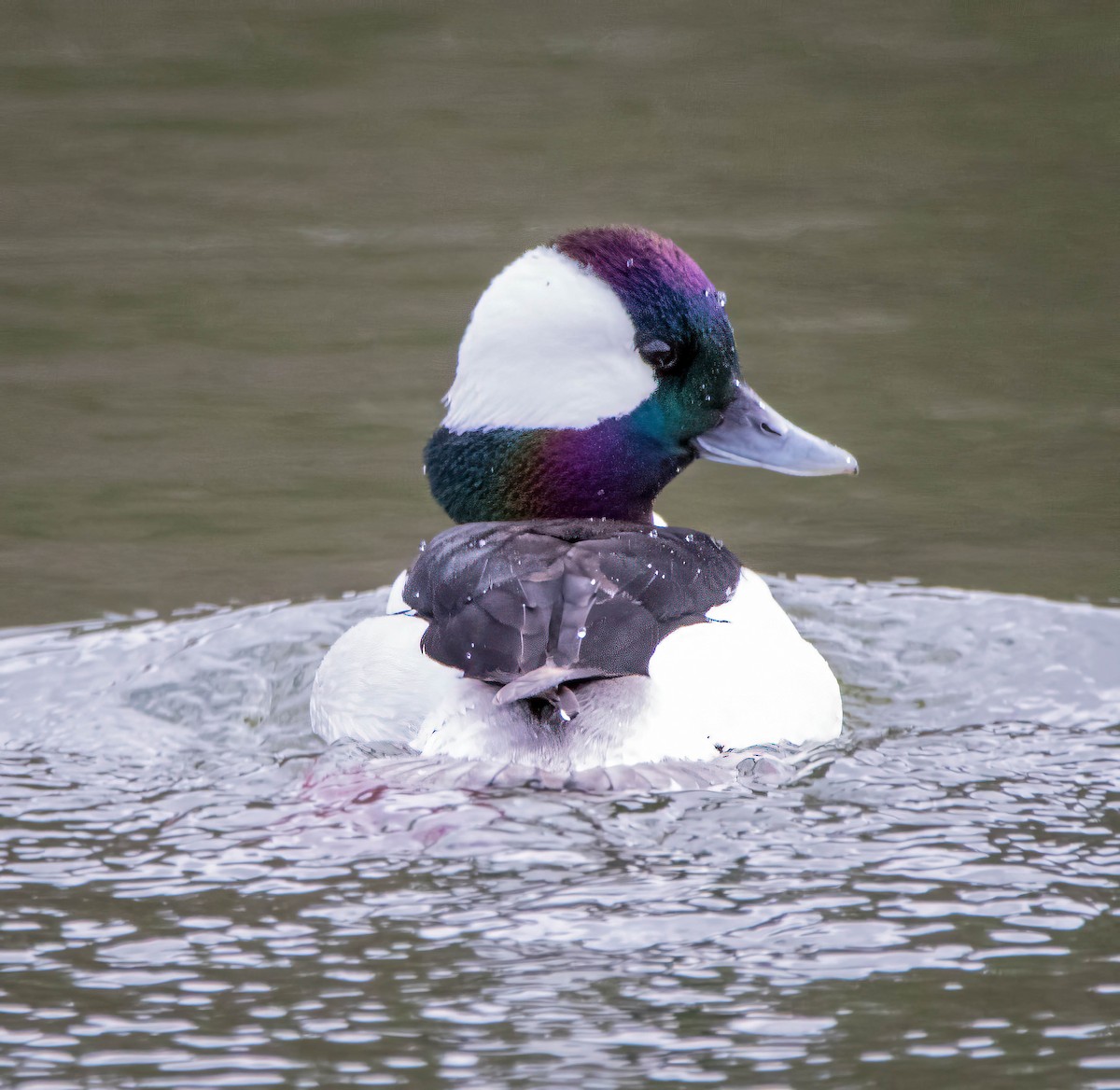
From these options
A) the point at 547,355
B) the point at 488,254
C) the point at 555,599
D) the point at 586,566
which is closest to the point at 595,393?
the point at 547,355

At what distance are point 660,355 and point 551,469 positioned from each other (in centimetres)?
42

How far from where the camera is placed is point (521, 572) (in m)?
4.50

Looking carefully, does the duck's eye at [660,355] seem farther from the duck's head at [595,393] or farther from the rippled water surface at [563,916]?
the rippled water surface at [563,916]

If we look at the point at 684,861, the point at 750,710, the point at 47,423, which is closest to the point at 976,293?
the point at 47,423

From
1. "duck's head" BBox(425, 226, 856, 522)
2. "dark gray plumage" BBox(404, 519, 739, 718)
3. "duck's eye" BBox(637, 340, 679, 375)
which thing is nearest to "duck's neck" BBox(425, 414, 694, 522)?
"duck's head" BBox(425, 226, 856, 522)

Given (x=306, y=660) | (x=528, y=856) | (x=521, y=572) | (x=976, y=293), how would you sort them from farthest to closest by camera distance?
(x=976, y=293)
(x=306, y=660)
(x=521, y=572)
(x=528, y=856)

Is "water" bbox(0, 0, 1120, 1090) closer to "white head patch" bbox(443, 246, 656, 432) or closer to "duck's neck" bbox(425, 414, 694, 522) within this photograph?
"duck's neck" bbox(425, 414, 694, 522)

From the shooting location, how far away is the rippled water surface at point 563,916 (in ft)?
10.9

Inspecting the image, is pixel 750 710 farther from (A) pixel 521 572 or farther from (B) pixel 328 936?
(B) pixel 328 936

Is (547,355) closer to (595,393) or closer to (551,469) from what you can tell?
(595,393)

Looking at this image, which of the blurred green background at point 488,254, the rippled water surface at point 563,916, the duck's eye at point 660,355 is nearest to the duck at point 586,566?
the duck's eye at point 660,355

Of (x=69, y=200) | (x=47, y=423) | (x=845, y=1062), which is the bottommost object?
(x=845, y=1062)

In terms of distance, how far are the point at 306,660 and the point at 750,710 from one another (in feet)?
5.56

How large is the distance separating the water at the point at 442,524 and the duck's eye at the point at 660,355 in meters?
1.08
